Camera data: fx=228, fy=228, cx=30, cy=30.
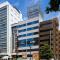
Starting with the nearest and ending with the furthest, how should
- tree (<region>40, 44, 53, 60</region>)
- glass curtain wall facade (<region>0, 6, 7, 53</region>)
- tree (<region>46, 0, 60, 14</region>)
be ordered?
tree (<region>46, 0, 60, 14</region>) → glass curtain wall facade (<region>0, 6, 7, 53</region>) → tree (<region>40, 44, 53, 60</region>)

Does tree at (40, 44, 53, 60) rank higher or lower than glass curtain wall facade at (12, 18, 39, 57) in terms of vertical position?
lower

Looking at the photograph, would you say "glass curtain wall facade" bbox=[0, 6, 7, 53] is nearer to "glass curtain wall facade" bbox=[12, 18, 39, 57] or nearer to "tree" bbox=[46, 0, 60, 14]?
"glass curtain wall facade" bbox=[12, 18, 39, 57]

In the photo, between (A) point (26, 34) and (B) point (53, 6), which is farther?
(A) point (26, 34)

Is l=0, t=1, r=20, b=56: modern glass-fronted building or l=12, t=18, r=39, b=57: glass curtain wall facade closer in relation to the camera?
l=0, t=1, r=20, b=56: modern glass-fronted building

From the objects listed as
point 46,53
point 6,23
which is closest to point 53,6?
point 6,23

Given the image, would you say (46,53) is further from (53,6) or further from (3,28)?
(53,6)

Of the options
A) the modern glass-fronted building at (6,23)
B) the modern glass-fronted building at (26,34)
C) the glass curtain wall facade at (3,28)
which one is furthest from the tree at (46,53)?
the glass curtain wall facade at (3,28)

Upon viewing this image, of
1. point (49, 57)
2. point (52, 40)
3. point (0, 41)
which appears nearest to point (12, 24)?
point (0, 41)

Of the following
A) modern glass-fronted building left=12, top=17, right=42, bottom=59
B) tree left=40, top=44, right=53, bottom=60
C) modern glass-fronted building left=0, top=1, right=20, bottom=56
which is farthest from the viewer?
modern glass-fronted building left=12, top=17, right=42, bottom=59

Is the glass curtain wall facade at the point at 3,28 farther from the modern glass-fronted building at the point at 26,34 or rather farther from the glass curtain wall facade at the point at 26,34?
the glass curtain wall facade at the point at 26,34

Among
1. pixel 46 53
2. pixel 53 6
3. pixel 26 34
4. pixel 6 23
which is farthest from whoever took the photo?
pixel 26 34

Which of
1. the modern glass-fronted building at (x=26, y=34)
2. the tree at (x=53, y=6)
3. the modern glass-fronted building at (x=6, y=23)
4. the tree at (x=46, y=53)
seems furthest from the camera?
the modern glass-fronted building at (x=26, y=34)

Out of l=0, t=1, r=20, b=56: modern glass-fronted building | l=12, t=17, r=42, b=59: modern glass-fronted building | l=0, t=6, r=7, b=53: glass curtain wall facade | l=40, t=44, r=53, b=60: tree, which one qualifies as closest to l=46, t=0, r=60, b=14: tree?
l=0, t=1, r=20, b=56: modern glass-fronted building

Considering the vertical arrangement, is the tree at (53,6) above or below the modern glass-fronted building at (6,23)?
below
